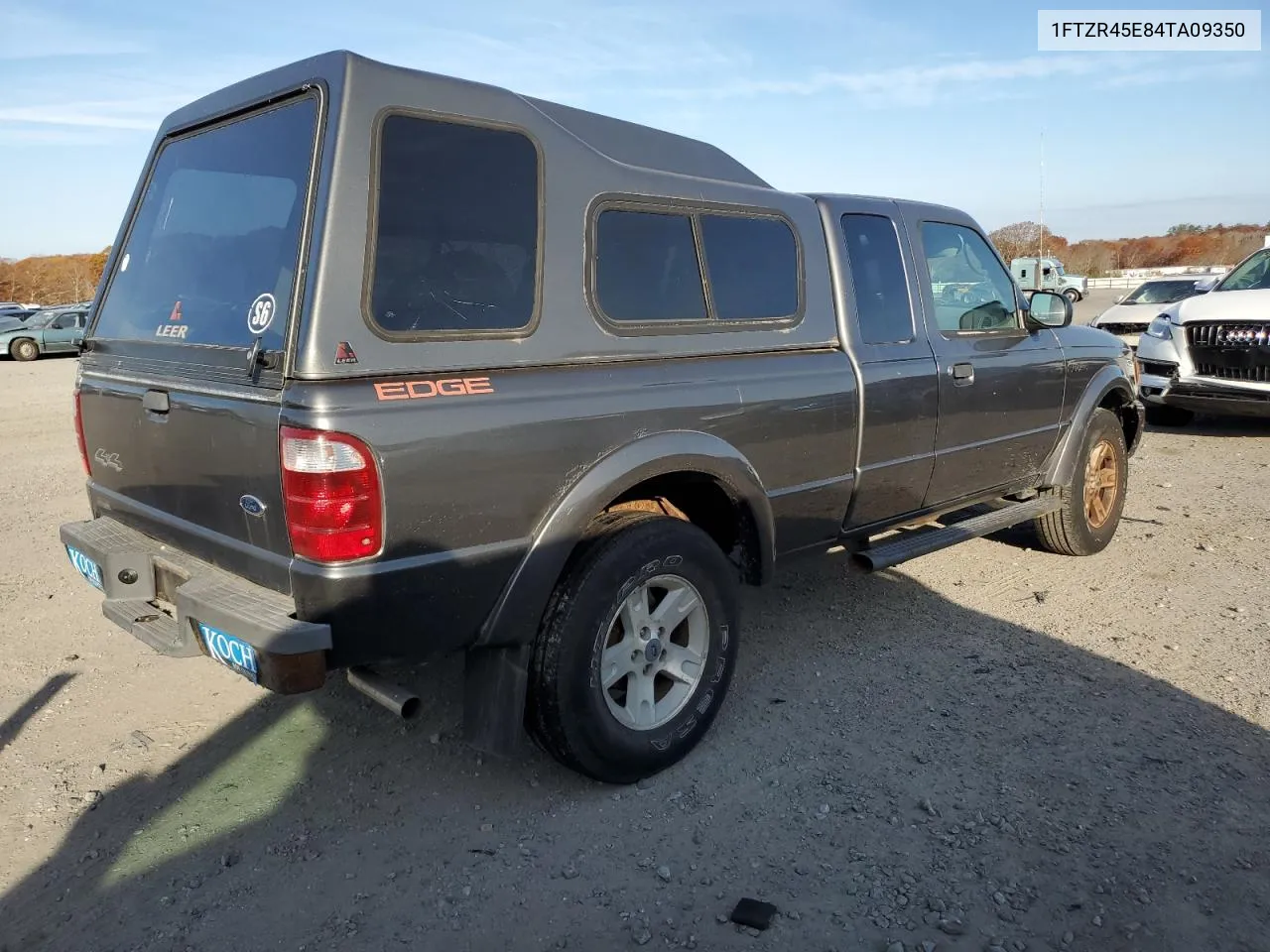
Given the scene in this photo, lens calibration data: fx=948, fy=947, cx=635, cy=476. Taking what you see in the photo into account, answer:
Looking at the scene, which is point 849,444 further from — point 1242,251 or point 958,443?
point 1242,251

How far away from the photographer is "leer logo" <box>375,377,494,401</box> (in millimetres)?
2623

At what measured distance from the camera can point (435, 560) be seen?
271 centimetres

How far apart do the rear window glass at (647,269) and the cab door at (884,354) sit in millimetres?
848

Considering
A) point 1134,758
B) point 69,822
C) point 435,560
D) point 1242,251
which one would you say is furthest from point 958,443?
point 1242,251

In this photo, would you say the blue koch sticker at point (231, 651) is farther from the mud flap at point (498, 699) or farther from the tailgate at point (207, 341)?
the mud flap at point (498, 699)

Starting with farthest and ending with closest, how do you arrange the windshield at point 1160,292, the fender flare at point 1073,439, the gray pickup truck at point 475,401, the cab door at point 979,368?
the windshield at point 1160,292, the fender flare at point 1073,439, the cab door at point 979,368, the gray pickup truck at point 475,401

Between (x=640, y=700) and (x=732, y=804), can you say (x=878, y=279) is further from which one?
(x=732, y=804)

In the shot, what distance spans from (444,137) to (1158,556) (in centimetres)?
497

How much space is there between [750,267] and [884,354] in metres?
0.82

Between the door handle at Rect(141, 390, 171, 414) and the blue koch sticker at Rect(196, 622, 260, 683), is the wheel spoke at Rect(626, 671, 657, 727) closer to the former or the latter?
the blue koch sticker at Rect(196, 622, 260, 683)

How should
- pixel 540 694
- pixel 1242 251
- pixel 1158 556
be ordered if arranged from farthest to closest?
pixel 1242 251 < pixel 1158 556 < pixel 540 694

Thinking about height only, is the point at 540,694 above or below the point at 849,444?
below

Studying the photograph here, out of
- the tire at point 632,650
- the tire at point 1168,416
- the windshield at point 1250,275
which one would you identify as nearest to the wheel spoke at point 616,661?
the tire at point 632,650

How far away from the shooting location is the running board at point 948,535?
423cm
